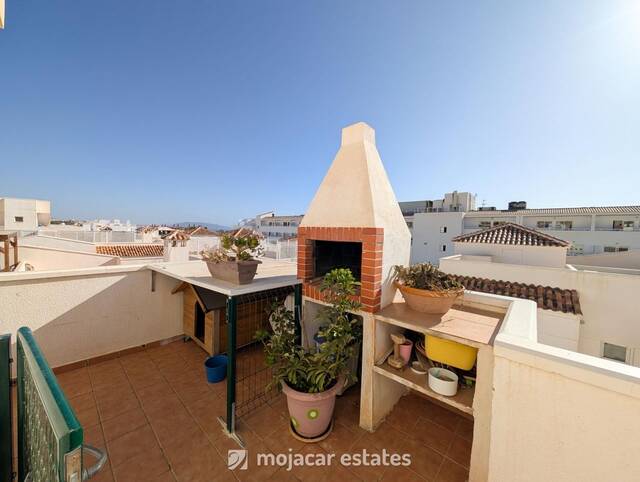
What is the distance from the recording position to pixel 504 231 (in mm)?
10938

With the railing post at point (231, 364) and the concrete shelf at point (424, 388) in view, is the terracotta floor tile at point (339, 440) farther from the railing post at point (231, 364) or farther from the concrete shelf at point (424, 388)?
the railing post at point (231, 364)

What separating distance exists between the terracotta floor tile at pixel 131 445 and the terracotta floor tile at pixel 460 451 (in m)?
3.31

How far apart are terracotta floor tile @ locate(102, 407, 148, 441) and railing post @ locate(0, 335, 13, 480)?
106 cm

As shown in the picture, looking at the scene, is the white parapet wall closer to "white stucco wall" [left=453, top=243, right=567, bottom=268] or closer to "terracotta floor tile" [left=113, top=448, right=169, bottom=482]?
"terracotta floor tile" [left=113, top=448, right=169, bottom=482]

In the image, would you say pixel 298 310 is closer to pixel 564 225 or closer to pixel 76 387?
pixel 76 387

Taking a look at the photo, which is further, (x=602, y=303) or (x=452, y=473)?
(x=602, y=303)

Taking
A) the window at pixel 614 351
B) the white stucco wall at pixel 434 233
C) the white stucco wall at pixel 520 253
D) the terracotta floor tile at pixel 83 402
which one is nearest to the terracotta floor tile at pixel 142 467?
the terracotta floor tile at pixel 83 402

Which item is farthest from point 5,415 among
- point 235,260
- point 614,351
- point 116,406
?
point 614,351

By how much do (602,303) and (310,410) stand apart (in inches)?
355

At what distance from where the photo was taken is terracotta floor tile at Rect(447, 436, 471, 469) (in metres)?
2.50

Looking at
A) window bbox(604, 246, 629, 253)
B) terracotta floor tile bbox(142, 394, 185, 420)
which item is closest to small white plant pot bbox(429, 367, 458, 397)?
terracotta floor tile bbox(142, 394, 185, 420)

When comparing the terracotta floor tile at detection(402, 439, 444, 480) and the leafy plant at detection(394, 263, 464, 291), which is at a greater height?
the leafy plant at detection(394, 263, 464, 291)

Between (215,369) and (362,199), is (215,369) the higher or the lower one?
the lower one

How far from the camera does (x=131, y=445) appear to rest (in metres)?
2.53
